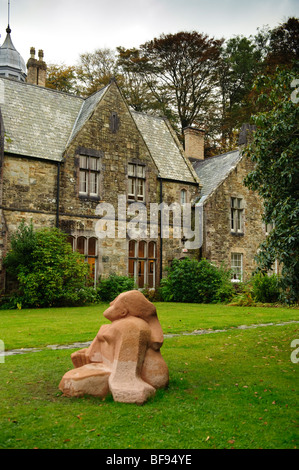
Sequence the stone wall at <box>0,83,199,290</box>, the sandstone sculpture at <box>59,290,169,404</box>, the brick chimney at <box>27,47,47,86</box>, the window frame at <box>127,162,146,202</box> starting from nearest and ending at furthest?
the sandstone sculpture at <box>59,290,169,404</box> < the stone wall at <box>0,83,199,290</box> < the window frame at <box>127,162,146,202</box> < the brick chimney at <box>27,47,47,86</box>

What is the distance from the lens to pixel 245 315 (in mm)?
13875

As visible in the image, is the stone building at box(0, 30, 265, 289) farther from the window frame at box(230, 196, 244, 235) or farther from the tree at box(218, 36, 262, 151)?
the tree at box(218, 36, 262, 151)

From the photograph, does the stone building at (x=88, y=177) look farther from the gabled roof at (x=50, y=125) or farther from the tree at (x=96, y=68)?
the tree at (x=96, y=68)

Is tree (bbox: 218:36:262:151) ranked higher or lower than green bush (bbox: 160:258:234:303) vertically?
higher

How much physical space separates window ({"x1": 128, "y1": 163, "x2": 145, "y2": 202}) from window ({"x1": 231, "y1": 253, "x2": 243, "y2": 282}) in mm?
6285

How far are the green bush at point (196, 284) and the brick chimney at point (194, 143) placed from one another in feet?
33.2

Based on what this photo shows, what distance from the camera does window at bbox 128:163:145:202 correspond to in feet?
67.5

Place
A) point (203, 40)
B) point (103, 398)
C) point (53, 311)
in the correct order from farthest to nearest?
point (203, 40) → point (53, 311) → point (103, 398)

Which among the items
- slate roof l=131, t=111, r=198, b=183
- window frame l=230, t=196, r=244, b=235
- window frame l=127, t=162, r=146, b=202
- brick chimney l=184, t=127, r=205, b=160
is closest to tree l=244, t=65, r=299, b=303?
window frame l=127, t=162, r=146, b=202

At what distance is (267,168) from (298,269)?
1.97 meters

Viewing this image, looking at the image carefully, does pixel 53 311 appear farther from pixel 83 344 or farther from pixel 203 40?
pixel 203 40

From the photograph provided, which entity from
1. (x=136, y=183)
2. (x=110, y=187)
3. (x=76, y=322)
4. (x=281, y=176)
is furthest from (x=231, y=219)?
(x=281, y=176)

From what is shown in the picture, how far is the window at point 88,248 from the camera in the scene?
18.5m

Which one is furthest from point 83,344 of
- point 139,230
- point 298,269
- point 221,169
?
point 221,169
